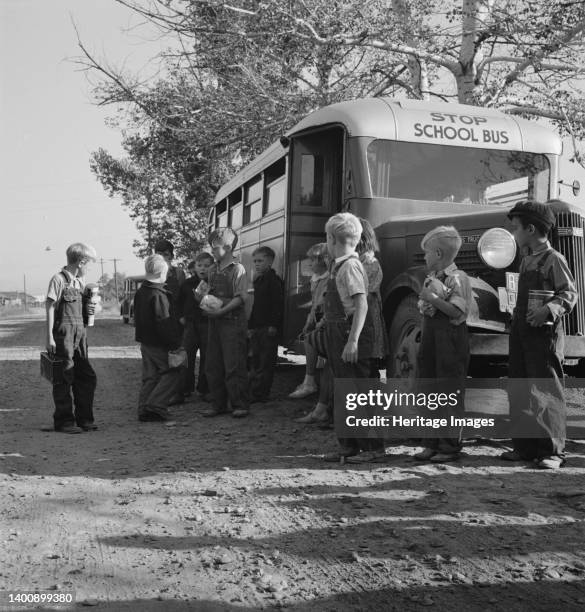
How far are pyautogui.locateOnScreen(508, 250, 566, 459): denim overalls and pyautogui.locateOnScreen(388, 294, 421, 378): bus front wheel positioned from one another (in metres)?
0.93

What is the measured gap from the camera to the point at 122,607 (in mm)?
2826

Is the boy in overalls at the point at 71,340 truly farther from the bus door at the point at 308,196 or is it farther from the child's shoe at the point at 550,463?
the child's shoe at the point at 550,463

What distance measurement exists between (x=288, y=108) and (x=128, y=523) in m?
13.6

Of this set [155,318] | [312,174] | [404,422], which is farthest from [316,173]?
[404,422]

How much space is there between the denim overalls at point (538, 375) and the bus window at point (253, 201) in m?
4.82

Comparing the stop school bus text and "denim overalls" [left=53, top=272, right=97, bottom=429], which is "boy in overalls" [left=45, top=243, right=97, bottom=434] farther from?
the stop school bus text

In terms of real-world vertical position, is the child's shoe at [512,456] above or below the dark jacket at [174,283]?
below

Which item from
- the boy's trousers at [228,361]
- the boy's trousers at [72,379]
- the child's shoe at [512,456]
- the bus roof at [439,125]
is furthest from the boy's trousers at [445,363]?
the boy's trousers at [72,379]

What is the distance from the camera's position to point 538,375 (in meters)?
5.13

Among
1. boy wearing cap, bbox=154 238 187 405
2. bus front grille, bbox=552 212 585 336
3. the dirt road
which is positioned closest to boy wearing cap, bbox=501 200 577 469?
the dirt road

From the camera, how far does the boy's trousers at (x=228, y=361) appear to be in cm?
731

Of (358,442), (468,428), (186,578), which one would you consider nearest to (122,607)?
(186,578)

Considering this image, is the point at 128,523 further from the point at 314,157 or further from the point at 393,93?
the point at 393,93

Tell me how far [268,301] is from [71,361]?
7.54 feet
